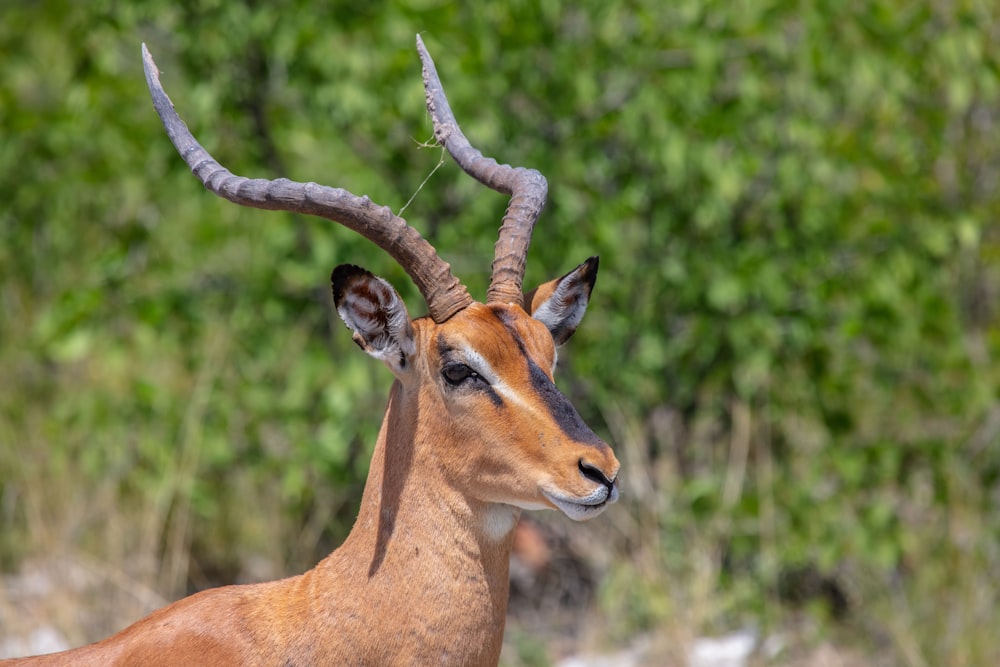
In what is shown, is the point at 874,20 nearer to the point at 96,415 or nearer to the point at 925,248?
the point at 925,248

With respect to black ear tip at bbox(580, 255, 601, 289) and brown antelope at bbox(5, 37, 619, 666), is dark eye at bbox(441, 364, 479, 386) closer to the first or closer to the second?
brown antelope at bbox(5, 37, 619, 666)

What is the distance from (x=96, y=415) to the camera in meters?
8.21

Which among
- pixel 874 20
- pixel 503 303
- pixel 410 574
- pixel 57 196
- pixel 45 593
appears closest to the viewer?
pixel 410 574

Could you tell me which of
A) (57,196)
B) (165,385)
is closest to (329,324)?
(165,385)

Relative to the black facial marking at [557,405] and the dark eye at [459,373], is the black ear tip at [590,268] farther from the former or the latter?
the dark eye at [459,373]

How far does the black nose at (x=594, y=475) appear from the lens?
378cm

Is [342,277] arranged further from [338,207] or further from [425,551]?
[425,551]

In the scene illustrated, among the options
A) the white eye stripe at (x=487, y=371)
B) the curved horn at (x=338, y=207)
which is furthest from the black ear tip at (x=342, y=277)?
the white eye stripe at (x=487, y=371)

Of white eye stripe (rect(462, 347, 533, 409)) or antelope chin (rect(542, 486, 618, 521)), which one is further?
white eye stripe (rect(462, 347, 533, 409))

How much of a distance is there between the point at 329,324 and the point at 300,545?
155 centimetres

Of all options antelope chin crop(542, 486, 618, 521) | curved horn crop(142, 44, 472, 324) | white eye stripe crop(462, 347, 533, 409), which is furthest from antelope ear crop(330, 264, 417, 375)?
antelope chin crop(542, 486, 618, 521)

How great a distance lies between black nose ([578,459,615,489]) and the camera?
3.78 m

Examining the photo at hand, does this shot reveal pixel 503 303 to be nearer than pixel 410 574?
No

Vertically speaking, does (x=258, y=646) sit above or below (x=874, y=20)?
below
